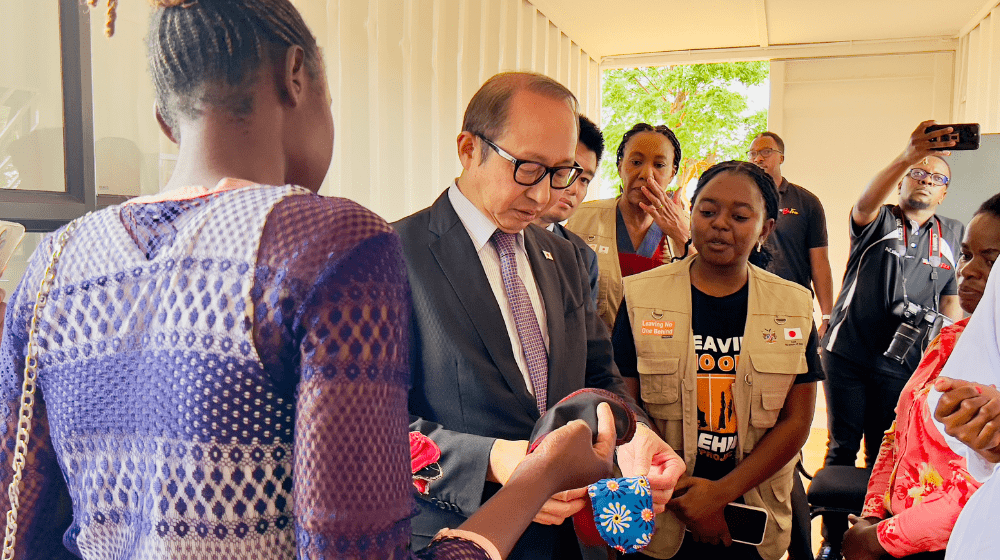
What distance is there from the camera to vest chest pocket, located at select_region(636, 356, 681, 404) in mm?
2176

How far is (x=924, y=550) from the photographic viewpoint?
5.37 feet

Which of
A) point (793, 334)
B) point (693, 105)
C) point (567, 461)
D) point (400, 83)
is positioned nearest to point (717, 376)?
point (793, 334)

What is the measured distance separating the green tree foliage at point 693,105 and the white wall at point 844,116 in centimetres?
311

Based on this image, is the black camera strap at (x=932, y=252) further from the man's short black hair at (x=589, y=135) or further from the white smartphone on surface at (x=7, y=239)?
the white smartphone on surface at (x=7, y=239)

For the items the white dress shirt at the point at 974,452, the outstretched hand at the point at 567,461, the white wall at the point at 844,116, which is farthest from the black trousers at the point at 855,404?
the white wall at the point at 844,116

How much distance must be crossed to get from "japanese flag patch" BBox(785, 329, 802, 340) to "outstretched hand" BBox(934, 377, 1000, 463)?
83 centimetres

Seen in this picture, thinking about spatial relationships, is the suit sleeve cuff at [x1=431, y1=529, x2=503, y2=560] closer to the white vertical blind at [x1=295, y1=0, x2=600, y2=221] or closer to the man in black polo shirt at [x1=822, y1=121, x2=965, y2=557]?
the white vertical blind at [x1=295, y1=0, x2=600, y2=221]

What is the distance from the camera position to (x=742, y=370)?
2.15 m

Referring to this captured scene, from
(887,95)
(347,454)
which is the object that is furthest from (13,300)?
(887,95)

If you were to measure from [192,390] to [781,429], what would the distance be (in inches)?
75.7

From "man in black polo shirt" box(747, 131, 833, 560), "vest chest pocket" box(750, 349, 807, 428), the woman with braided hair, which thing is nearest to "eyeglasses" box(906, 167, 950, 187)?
"man in black polo shirt" box(747, 131, 833, 560)

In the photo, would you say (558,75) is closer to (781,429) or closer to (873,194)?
(873,194)

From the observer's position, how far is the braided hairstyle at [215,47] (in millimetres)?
693

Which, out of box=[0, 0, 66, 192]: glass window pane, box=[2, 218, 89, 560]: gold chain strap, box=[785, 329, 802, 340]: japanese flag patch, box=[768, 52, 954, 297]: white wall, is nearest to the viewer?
box=[2, 218, 89, 560]: gold chain strap
